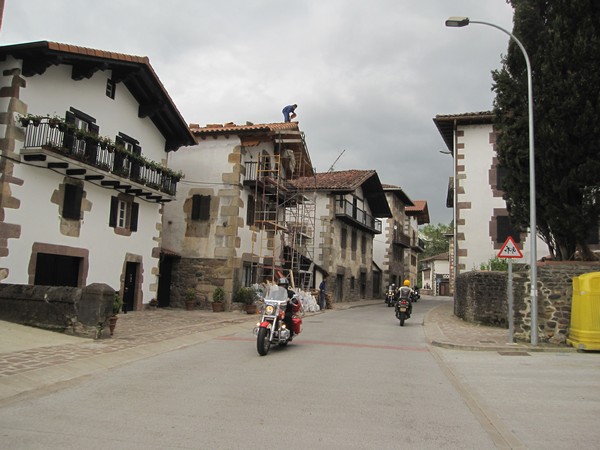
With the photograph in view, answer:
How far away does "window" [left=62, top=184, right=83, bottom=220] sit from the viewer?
15245 mm

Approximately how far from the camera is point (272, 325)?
10070 mm

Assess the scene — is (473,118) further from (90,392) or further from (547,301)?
(90,392)

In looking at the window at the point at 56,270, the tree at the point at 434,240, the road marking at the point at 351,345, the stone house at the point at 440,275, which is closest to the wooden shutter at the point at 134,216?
the window at the point at 56,270

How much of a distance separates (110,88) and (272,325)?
11.6m

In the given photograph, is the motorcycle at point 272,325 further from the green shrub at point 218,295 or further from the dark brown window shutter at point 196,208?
the dark brown window shutter at point 196,208

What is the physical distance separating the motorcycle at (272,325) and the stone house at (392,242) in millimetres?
33822

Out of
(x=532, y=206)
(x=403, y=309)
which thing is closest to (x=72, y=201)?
(x=403, y=309)

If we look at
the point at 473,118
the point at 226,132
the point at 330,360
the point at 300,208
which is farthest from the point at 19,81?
the point at 300,208

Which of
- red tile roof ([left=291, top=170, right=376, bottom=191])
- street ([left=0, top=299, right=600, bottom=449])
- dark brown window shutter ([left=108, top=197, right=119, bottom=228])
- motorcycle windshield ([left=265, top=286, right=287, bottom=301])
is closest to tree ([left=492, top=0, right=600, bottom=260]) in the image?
street ([left=0, top=299, right=600, bottom=449])

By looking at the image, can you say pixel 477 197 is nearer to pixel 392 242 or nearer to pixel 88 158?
pixel 88 158

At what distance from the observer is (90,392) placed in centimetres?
661

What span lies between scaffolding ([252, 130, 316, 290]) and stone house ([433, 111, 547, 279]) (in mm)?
7406

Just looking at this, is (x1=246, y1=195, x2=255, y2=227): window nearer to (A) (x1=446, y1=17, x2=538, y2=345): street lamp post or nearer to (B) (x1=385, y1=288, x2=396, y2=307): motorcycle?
(B) (x1=385, y1=288, x2=396, y2=307): motorcycle

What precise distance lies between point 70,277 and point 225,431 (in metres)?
12.8
